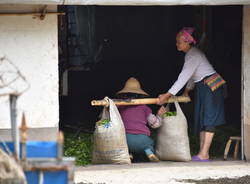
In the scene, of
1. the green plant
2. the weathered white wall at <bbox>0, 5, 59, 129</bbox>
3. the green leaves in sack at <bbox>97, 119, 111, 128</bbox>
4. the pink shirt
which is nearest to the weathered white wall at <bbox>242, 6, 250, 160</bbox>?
the pink shirt

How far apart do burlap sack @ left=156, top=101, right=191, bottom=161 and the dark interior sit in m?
2.20

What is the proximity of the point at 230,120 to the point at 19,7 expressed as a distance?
17.0 feet

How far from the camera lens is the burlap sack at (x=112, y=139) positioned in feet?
29.0

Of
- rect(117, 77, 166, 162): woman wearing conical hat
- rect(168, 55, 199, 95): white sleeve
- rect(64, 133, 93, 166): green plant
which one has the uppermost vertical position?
rect(168, 55, 199, 95): white sleeve

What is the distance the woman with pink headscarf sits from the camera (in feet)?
30.2

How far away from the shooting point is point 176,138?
9227 millimetres

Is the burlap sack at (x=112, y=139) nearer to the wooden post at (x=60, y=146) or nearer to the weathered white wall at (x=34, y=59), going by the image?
the weathered white wall at (x=34, y=59)

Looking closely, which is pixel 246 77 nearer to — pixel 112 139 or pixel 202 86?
pixel 202 86

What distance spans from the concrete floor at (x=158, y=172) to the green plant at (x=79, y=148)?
322mm

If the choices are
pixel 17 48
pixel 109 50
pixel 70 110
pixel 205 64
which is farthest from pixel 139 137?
pixel 109 50

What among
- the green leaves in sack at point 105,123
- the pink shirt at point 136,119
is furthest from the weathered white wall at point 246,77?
the green leaves in sack at point 105,123

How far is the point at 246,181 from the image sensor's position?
318 inches

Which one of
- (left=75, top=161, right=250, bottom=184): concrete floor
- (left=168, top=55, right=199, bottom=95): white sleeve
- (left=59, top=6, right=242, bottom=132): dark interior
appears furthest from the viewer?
(left=59, top=6, right=242, bottom=132): dark interior

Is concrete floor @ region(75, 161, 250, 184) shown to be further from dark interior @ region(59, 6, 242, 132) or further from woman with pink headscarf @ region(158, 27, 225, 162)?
dark interior @ region(59, 6, 242, 132)
